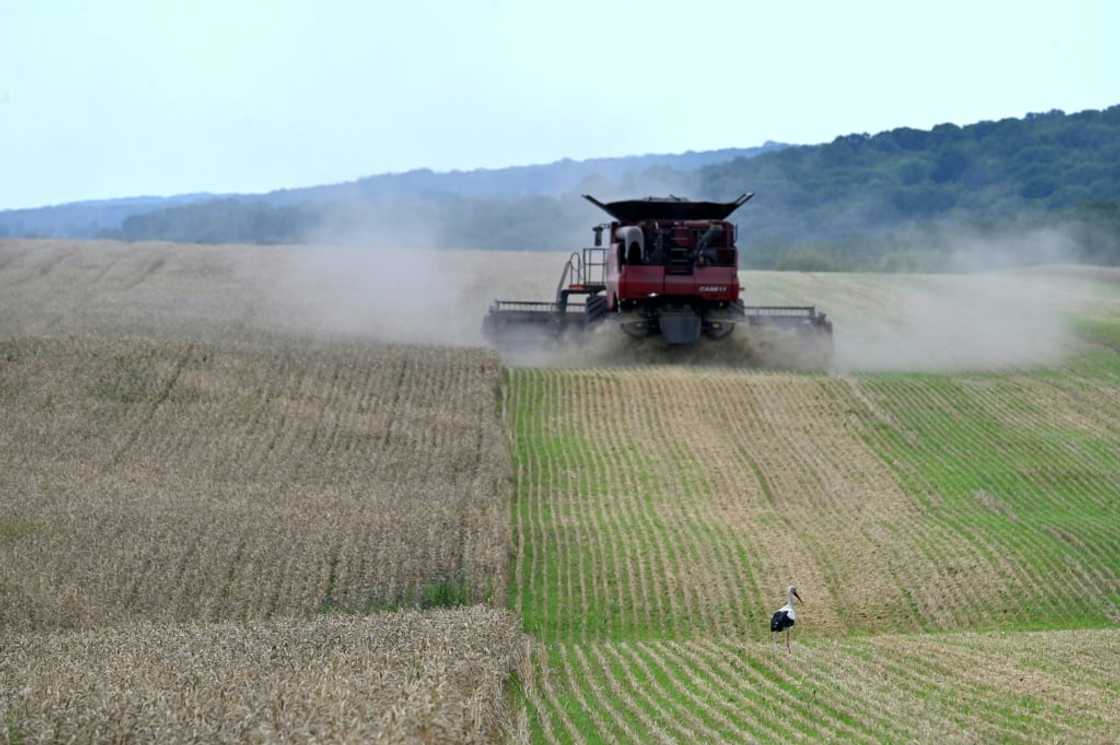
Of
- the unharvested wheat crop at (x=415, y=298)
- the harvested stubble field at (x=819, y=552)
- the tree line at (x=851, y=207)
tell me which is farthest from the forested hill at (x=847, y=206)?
the harvested stubble field at (x=819, y=552)

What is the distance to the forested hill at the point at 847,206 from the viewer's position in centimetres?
8450

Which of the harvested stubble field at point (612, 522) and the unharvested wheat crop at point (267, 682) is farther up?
the unharvested wheat crop at point (267, 682)

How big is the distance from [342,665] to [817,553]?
1037 centimetres

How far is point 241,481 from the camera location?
22.3m

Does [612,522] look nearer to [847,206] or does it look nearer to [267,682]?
[267,682]

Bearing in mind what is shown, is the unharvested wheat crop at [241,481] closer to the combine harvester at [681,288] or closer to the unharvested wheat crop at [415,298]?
the combine harvester at [681,288]

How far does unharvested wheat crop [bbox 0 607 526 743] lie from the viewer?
954cm

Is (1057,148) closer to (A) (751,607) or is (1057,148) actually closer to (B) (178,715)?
(A) (751,607)

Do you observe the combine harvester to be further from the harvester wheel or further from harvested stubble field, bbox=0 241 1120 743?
harvested stubble field, bbox=0 241 1120 743

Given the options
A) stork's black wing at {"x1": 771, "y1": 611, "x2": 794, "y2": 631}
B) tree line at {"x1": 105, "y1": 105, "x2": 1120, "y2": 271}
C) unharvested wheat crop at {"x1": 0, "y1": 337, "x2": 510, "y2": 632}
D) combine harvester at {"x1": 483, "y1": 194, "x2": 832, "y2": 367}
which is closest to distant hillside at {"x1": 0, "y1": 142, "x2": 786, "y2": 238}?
tree line at {"x1": 105, "y1": 105, "x2": 1120, "y2": 271}

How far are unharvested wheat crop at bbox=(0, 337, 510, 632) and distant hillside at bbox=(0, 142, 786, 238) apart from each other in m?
69.2

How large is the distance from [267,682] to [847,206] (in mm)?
105451

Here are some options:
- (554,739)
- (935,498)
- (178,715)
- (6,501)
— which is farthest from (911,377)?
(178,715)

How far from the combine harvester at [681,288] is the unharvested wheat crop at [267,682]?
18.5m
